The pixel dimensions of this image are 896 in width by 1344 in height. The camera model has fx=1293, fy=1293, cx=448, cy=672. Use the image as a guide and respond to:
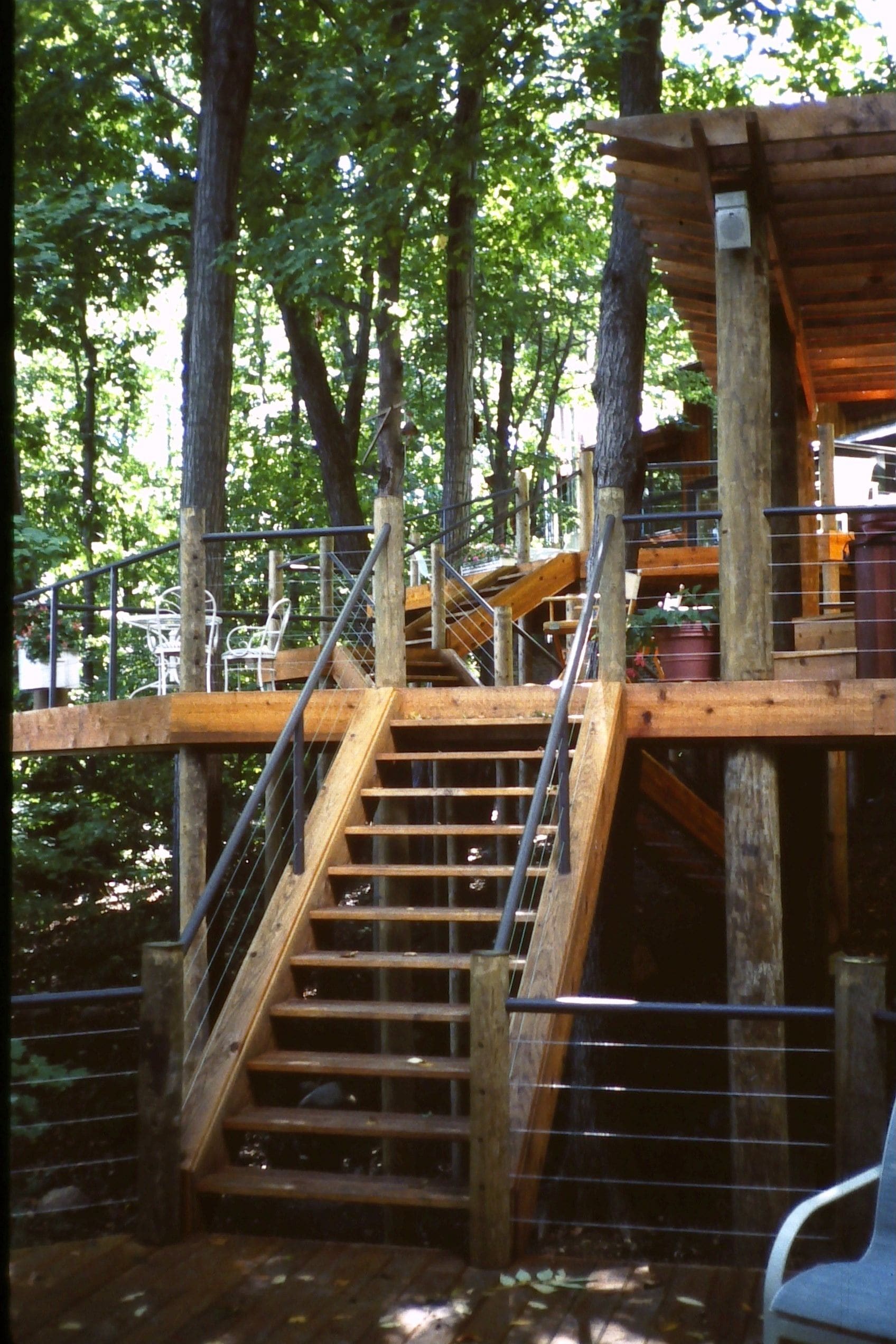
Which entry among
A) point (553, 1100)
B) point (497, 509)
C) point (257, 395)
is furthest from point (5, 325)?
point (257, 395)

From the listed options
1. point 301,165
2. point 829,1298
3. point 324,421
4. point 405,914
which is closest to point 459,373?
point 324,421

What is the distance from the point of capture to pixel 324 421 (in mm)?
15906

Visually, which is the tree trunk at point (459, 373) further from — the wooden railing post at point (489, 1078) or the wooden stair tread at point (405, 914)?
the wooden railing post at point (489, 1078)

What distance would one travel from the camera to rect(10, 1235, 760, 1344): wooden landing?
3482 mm

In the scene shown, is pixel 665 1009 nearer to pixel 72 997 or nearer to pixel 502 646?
pixel 72 997

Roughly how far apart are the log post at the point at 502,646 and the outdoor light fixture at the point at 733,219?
4.62 meters

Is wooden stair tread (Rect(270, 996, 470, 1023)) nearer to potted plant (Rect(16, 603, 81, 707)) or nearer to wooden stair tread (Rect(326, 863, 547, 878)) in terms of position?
wooden stair tread (Rect(326, 863, 547, 878))

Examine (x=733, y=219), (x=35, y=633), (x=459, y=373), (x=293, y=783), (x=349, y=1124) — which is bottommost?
(x=349, y=1124)

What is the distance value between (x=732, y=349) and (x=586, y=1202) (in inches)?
230

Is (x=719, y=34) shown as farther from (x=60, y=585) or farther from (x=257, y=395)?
(x=257, y=395)

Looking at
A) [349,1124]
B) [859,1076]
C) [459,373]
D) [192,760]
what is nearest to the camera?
[859,1076]

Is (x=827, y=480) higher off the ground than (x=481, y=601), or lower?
higher

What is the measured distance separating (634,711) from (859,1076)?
3.32m

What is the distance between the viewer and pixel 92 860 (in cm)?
1248
